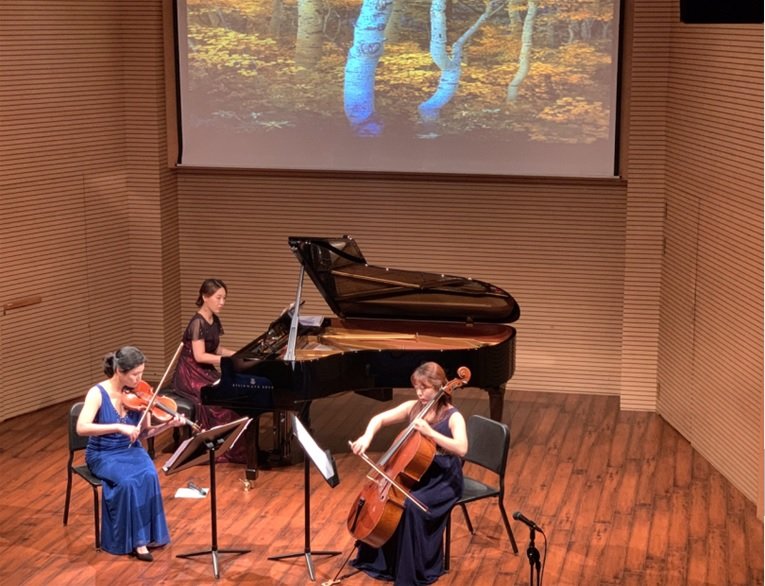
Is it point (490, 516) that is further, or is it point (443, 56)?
point (443, 56)

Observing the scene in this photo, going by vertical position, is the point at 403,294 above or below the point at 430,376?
above

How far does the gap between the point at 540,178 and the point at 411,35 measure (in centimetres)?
151

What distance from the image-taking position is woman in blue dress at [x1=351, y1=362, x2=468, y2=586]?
249 inches

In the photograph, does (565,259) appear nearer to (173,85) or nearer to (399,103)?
(399,103)

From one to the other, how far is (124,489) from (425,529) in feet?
5.44

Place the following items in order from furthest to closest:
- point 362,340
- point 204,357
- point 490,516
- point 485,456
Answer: point 362,340
point 204,357
point 490,516
point 485,456

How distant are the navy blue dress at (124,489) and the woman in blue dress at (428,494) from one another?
50.5 inches

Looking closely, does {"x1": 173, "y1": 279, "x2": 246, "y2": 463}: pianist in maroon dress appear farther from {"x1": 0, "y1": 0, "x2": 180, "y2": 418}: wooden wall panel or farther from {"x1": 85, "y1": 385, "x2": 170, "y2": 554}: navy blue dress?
{"x1": 0, "y1": 0, "x2": 180, "y2": 418}: wooden wall panel

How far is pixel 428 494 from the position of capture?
20.9 feet

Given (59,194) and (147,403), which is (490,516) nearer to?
(147,403)

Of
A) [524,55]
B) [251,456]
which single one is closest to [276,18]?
[524,55]

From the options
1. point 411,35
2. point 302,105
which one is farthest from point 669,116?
point 302,105

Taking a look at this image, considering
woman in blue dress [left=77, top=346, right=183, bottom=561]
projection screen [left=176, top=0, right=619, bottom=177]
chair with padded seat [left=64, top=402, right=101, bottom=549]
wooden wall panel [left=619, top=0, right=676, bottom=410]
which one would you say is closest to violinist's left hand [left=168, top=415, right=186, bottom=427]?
woman in blue dress [left=77, top=346, right=183, bottom=561]

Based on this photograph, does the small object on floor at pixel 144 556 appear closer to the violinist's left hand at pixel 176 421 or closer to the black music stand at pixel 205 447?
the black music stand at pixel 205 447
